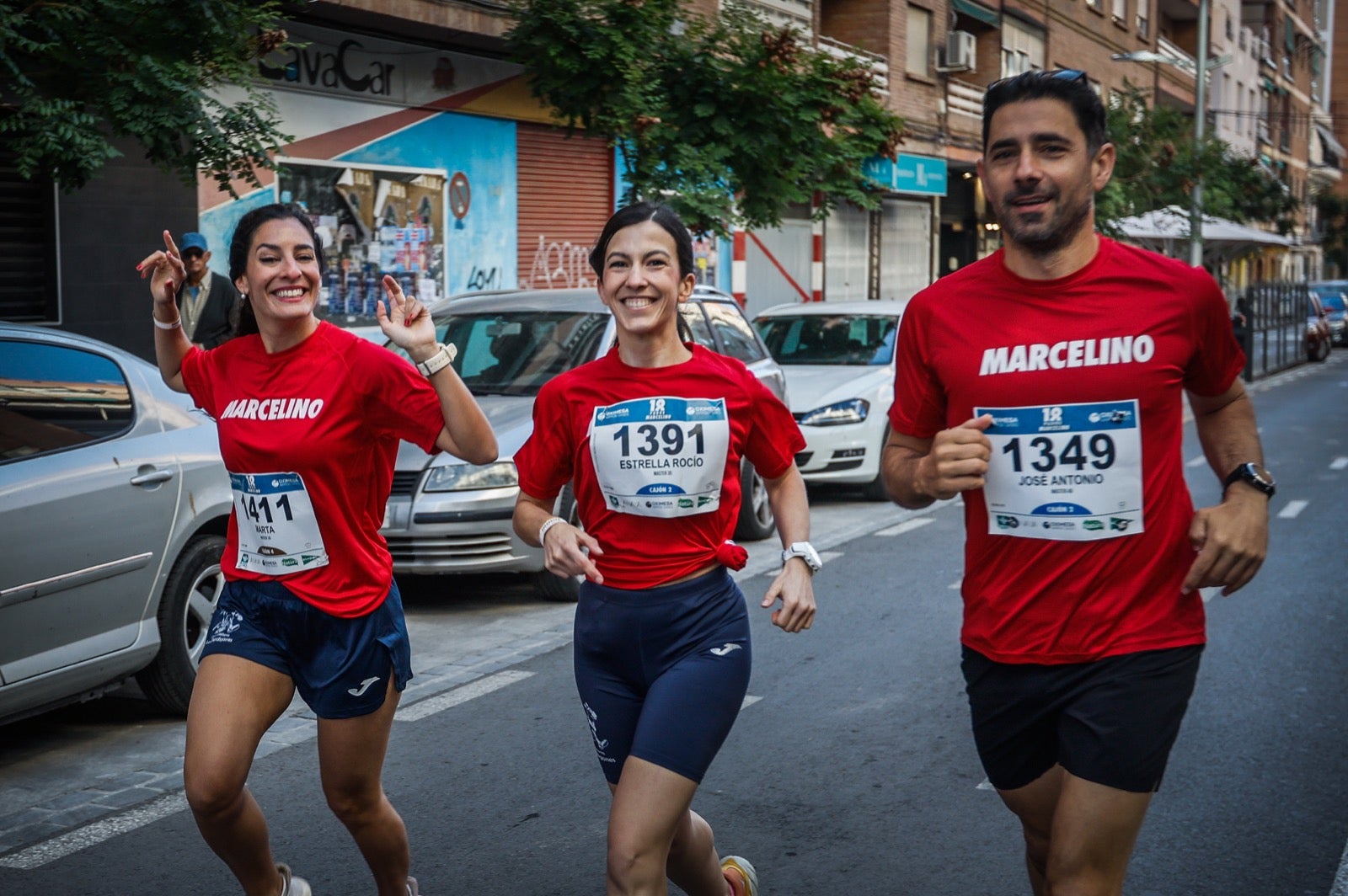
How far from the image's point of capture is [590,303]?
9.73m

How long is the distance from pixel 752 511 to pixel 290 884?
6.95 meters

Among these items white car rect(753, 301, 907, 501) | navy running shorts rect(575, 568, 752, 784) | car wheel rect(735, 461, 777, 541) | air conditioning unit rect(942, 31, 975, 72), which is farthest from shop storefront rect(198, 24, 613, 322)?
air conditioning unit rect(942, 31, 975, 72)

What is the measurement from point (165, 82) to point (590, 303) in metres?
2.76

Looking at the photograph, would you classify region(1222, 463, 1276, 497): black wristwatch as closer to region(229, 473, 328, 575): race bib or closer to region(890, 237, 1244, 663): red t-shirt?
region(890, 237, 1244, 663): red t-shirt

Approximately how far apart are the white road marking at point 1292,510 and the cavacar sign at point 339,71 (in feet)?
30.3

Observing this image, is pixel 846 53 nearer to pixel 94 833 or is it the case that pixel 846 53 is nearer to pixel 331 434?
pixel 94 833

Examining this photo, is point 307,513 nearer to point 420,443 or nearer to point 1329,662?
point 420,443

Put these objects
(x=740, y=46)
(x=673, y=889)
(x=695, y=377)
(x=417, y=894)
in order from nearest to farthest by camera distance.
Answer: (x=695, y=377), (x=417, y=894), (x=673, y=889), (x=740, y=46)

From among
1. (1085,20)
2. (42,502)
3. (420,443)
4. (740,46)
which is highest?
(1085,20)

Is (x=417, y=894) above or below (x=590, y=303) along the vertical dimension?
below

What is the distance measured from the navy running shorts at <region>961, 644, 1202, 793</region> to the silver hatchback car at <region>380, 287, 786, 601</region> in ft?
11.8

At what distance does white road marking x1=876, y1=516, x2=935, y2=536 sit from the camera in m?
11.4

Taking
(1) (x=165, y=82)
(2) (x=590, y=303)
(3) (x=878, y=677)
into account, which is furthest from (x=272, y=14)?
(3) (x=878, y=677)

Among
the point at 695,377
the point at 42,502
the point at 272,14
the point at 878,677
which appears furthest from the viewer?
the point at 272,14
